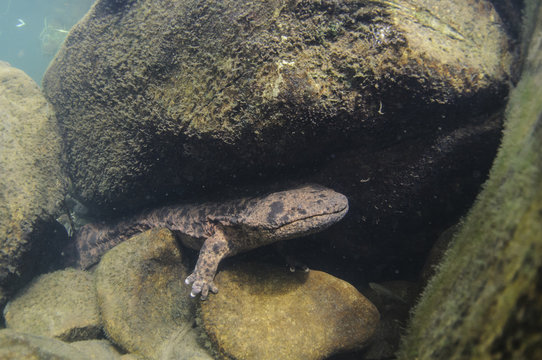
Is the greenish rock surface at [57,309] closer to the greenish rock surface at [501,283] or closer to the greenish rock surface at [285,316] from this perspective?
the greenish rock surface at [285,316]

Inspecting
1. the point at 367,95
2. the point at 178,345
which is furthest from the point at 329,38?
the point at 178,345

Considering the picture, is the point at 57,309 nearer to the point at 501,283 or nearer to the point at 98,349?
the point at 98,349

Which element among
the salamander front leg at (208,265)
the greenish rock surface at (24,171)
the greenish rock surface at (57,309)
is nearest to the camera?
the salamander front leg at (208,265)

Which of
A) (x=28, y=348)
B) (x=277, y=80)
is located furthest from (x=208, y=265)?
(x=277, y=80)

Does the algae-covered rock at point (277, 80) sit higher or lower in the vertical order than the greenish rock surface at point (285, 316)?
higher

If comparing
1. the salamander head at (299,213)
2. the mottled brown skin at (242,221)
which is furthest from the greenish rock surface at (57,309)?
the salamander head at (299,213)

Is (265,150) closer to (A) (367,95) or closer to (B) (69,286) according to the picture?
(A) (367,95)
